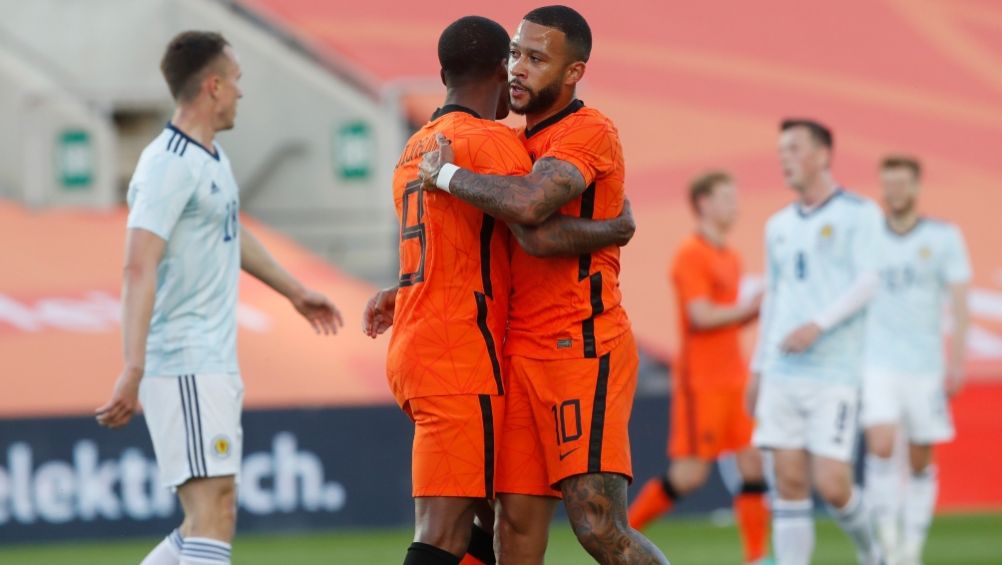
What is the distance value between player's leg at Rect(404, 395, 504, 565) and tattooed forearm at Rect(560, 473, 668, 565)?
296 millimetres

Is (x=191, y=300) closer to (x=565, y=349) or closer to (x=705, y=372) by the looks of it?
(x=565, y=349)

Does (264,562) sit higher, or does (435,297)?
(435,297)

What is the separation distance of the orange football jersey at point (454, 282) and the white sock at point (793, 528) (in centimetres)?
291

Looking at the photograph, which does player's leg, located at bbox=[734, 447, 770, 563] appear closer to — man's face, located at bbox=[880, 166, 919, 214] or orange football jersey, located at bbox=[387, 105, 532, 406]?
man's face, located at bbox=[880, 166, 919, 214]

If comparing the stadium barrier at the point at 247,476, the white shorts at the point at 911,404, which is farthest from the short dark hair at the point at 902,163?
the stadium barrier at the point at 247,476

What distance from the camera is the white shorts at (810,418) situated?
25.1 feet

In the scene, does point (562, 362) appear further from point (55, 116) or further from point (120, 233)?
point (55, 116)

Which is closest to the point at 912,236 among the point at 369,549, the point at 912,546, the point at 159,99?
the point at 912,546

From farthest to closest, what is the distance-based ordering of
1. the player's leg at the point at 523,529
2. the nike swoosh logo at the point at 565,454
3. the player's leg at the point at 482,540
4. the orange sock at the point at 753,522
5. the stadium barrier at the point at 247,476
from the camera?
the stadium barrier at the point at 247,476 < the orange sock at the point at 753,522 < the player's leg at the point at 482,540 < the player's leg at the point at 523,529 < the nike swoosh logo at the point at 565,454

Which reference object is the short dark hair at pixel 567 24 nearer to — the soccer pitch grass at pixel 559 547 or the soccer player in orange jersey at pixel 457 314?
the soccer player in orange jersey at pixel 457 314

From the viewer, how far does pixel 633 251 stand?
1611cm

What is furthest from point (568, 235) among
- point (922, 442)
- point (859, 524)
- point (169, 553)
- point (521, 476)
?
point (922, 442)

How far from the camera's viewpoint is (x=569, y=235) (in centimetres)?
514

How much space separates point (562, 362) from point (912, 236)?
213 inches
